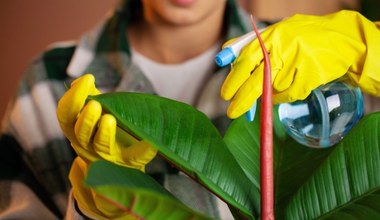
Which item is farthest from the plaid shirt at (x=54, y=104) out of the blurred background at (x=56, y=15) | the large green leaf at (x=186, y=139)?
the blurred background at (x=56, y=15)

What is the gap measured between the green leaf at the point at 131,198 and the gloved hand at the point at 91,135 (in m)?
0.10

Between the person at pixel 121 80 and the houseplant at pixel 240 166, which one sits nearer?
the houseplant at pixel 240 166

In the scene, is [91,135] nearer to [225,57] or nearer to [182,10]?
[225,57]

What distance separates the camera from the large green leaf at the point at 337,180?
421 millimetres

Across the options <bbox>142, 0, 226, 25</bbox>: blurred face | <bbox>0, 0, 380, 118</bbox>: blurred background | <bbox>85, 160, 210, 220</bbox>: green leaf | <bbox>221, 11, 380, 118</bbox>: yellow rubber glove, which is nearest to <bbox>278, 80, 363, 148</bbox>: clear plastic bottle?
<bbox>221, 11, 380, 118</bbox>: yellow rubber glove

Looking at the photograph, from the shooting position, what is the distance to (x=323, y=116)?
51 centimetres

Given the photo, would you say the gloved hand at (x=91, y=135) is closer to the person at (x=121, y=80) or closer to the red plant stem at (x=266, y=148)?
the red plant stem at (x=266, y=148)

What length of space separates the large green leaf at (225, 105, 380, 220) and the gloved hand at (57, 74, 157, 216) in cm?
10

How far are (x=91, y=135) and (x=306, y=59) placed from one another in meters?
0.24

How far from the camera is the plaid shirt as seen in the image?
0.88 m

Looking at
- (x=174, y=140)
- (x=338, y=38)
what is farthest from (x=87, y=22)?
(x=174, y=140)

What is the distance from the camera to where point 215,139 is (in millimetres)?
446

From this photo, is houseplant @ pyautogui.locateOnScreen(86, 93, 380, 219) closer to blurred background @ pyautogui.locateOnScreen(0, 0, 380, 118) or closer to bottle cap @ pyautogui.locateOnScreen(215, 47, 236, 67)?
bottle cap @ pyautogui.locateOnScreen(215, 47, 236, 67)

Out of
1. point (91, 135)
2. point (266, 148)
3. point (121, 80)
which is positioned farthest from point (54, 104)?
point (266, 148)
